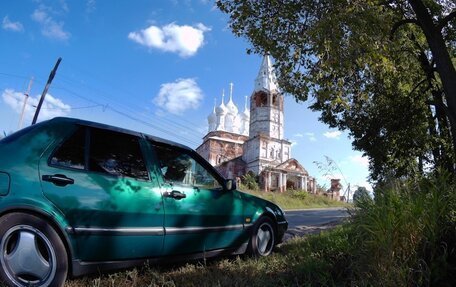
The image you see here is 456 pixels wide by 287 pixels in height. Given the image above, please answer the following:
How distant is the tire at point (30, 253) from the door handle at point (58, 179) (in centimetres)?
36

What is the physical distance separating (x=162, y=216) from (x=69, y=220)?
3.40ft

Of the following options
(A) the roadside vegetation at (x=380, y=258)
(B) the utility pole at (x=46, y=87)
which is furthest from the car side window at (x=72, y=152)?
(B) the utility pole at (x=46, y=87)

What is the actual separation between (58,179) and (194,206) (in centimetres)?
168

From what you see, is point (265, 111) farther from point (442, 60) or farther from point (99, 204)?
point (99, 204)

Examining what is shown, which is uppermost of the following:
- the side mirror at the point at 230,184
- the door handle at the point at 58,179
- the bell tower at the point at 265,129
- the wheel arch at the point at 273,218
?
the bell tower at the point at 265,129

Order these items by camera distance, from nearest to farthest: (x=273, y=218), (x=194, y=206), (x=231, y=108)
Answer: (x=194, y=206) < (x=273, y=218) < (x=231, y=108)

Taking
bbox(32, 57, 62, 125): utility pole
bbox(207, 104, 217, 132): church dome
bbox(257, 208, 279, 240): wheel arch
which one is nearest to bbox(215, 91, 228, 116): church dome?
bbox(207, 104, 217, 132): church dome

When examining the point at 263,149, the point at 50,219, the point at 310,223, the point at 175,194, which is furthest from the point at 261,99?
the point at 50,219

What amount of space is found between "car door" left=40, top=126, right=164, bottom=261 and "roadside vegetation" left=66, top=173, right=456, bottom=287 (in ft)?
1.24

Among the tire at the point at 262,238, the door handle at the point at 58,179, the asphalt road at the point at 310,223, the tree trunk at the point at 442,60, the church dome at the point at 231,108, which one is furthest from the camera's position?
the church dome at the point at 231,108

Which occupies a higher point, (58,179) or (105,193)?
(58,179)

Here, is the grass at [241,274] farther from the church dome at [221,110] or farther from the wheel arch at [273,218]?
the church dome at [221,110]

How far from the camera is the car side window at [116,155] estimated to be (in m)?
4.21

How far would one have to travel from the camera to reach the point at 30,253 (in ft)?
11.3
